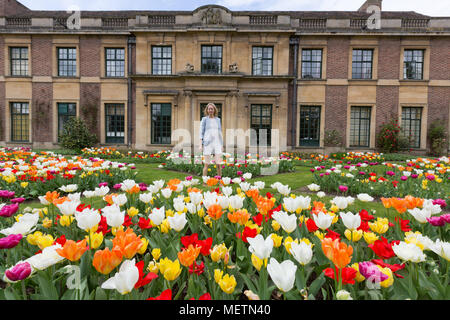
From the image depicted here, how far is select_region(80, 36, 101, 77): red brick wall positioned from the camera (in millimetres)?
17578

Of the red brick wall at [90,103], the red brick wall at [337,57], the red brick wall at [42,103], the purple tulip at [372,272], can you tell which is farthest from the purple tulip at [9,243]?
the red brick wall at [42,103]

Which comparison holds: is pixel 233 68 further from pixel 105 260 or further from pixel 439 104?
pixel 105 260

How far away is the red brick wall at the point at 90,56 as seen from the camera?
1758 cm

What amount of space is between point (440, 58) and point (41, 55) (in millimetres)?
27931

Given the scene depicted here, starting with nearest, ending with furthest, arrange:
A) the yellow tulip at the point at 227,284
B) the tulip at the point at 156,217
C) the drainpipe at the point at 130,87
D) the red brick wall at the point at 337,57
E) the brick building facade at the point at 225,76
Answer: the yellow tulip at the point at 227,284 → the tulip at the point at 156,217 → the brick building facade at the point at 225,76 → the red brick wall at the point at 337,57 → the drainpipe at the point at 130,87

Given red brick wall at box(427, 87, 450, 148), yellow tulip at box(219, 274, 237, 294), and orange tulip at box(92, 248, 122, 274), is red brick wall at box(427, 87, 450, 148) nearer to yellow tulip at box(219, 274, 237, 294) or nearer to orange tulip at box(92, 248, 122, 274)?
yellow tulip at box(219, 274, 237, 294)

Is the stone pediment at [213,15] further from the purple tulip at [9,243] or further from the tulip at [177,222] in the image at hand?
the purple tulip at [9,243]

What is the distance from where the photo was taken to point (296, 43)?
1689cm

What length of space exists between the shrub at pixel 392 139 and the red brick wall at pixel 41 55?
23618mm

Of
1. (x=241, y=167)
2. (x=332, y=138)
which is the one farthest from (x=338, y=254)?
(x=332, y=138)

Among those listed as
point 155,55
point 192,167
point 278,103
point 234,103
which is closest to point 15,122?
point 155,55

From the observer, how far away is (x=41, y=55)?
57.6 feet
